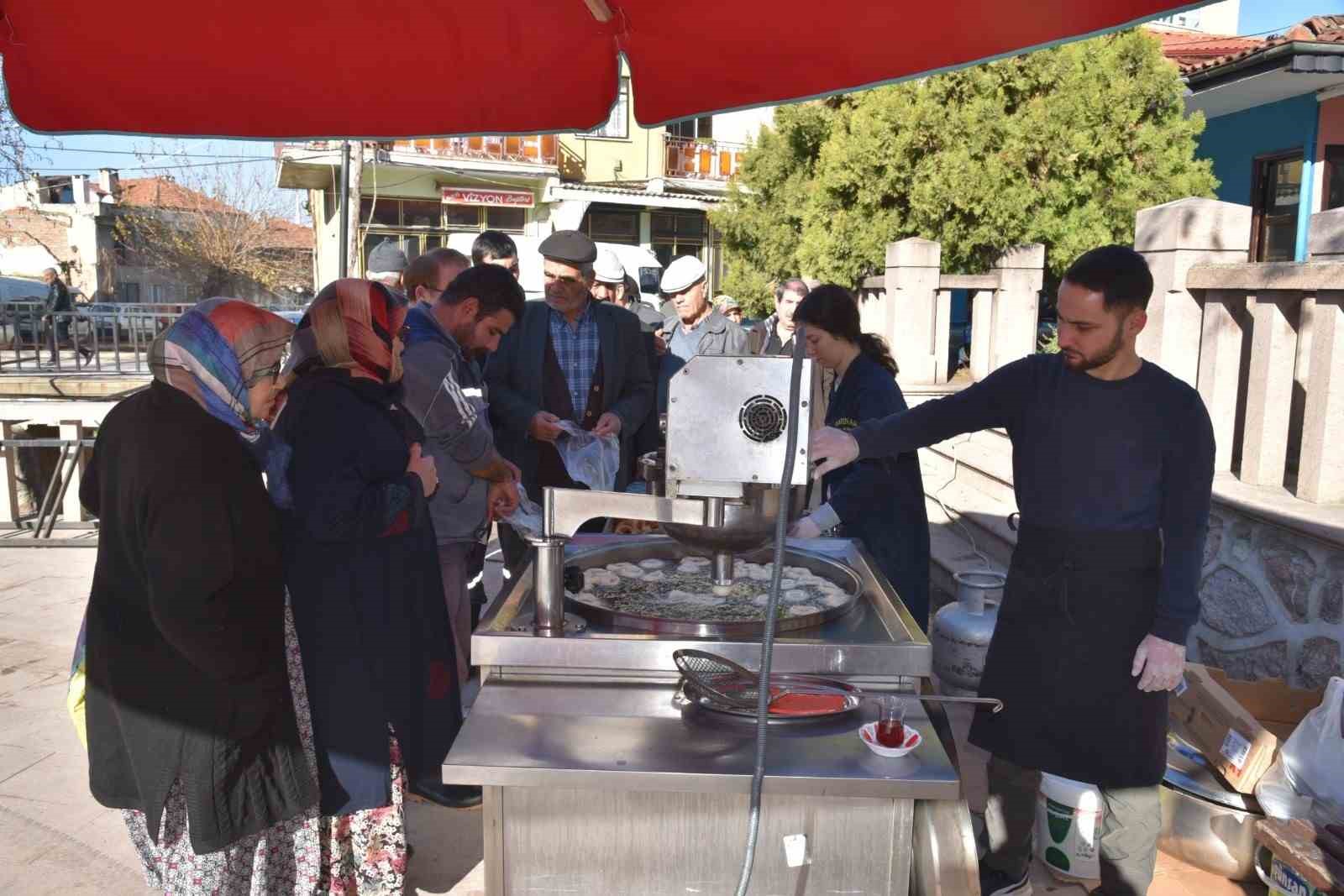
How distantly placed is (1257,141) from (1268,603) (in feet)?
25.9

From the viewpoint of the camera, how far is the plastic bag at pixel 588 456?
3.89 meters

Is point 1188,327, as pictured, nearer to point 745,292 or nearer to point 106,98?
point 106,98

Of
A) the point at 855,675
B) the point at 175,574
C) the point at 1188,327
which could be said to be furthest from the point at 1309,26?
the point at 175,574

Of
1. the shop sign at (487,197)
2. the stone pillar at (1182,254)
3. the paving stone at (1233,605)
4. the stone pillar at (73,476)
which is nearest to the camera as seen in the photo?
the paving stone at (1233,605)

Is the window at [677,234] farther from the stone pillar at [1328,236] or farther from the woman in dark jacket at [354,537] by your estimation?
the woman in dark jacket at [354,537]

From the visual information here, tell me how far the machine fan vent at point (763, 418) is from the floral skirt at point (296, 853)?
4.10ft

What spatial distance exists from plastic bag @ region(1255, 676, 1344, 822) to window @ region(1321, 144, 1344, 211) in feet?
24.4

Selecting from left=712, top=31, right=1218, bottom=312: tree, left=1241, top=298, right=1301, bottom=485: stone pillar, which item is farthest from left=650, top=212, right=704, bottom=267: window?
left=1241, top=298, right=1301, bottom=485: stone pillar

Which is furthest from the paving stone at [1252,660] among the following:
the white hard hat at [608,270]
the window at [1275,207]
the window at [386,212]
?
the window at [386,212]

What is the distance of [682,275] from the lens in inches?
235

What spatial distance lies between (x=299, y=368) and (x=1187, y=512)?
6.76ft

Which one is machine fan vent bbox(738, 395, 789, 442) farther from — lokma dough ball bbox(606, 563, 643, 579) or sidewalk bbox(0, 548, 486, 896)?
sidewalk bbox(0, 548, 486, 896)

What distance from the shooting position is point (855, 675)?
1.84 m

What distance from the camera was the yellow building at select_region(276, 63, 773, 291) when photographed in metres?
20.1
